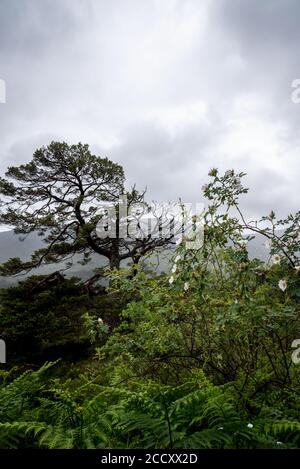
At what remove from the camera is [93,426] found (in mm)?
1993

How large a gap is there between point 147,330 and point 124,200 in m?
11.2

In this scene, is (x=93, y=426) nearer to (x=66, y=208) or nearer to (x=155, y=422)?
(x=155, y=422)

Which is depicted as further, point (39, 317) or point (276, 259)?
point (39, 317)

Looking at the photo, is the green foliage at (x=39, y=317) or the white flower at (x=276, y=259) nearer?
the white flower at (x=276, y=259)

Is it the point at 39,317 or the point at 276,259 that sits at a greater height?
the point at 39,317

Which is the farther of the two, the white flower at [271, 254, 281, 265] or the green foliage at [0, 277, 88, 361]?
the green foliage at [0, 277, 88, 361]
